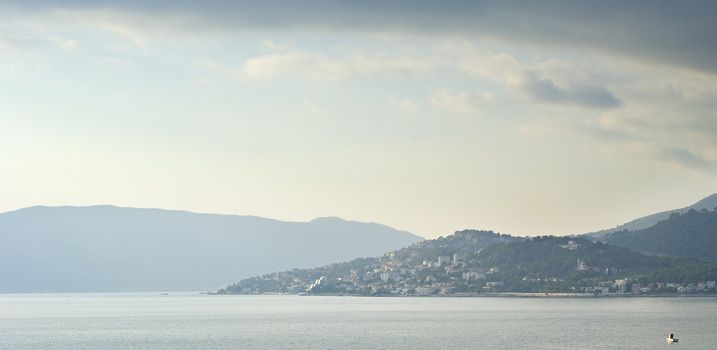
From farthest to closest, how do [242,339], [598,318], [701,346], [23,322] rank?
[23,322]
[598,318]
[242,339]
[701,346]

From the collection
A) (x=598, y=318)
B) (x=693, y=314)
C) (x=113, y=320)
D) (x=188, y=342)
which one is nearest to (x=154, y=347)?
(x=188, y=342)

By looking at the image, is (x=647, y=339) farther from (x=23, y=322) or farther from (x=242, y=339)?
(x=23, y=322)

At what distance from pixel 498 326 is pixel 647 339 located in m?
30.4

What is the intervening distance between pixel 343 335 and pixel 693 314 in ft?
221

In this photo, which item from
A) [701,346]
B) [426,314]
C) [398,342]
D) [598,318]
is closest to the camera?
[701,346]

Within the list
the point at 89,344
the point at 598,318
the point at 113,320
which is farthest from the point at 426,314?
the point at 89,344

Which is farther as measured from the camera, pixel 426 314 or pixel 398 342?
pixel 426 314

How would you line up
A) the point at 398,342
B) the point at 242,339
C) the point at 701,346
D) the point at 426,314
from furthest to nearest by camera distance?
1. the point at 426,314
2. the point at 242,339
3. the point at 398,342
4. the point at 701,346

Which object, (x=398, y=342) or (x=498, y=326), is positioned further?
(x=498, y=326)

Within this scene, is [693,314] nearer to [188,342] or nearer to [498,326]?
[498,326]

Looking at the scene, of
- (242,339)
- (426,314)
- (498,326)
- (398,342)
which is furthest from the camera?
(426,314)

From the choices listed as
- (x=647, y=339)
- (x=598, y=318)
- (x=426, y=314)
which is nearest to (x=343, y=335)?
(x=647, y=339)

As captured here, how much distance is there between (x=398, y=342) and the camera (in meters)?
117

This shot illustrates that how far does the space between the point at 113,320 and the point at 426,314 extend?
55105 millimetres
